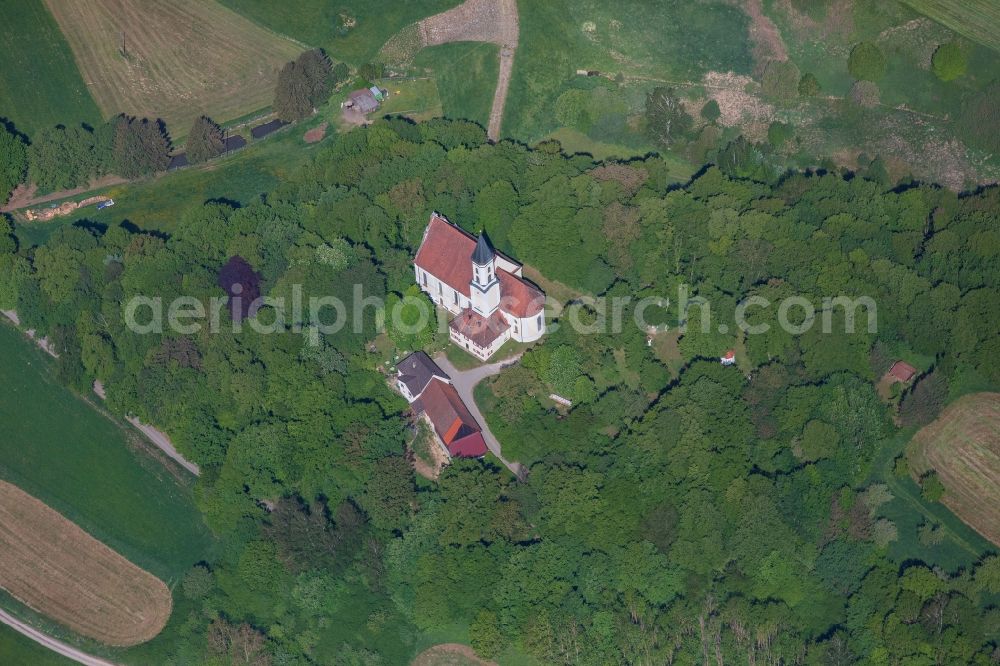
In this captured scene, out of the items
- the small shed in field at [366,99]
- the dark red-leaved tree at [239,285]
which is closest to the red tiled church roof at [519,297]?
the dark red-leaved tree at [239,285]

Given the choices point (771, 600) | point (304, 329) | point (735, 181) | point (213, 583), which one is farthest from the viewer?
point (735, 181)

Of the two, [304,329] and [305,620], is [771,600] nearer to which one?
[305,620]

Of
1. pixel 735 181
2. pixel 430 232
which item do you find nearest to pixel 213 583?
pixel 430 232

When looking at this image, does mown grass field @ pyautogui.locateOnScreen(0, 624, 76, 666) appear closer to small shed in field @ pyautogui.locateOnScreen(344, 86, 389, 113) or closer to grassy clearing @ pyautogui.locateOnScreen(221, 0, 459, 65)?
small shed in field @ pyautogui.locateOnScreen(344, 86, 389, 113)

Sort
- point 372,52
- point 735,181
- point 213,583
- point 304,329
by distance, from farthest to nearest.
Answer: point 372,52 < point 735,181 < point 304,329 < point 213,583

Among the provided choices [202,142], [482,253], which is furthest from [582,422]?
[202,142]

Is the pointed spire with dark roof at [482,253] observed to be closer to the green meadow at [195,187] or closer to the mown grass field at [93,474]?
the mown grass field at [93,474]

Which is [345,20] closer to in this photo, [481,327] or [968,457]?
[481,327]

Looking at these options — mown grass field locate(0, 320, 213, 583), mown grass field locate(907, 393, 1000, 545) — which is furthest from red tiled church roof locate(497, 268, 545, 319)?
mown grass field locate(907, 393, 1000, 545)
